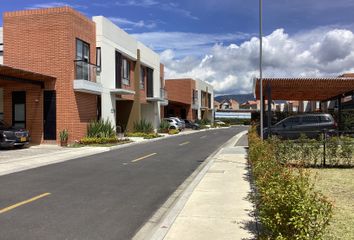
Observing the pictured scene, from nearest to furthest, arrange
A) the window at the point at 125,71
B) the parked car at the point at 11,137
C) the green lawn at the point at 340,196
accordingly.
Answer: the green lawn at the point at 340,196 → the parked car at the point at 11,137 → the window at the point at 125,71

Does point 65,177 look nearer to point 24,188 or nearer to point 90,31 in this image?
point 24,188

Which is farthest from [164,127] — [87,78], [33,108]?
[33,108]

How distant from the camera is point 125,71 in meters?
34.7

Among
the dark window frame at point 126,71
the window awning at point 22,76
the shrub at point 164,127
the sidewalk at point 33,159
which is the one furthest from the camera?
the shrub at point 164,127

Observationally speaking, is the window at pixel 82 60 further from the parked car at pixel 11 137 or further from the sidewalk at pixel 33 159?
the sidewalk at pixel 33 159

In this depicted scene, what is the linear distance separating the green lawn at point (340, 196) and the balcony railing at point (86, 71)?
16486 mm

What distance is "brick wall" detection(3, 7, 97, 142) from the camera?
2386cm

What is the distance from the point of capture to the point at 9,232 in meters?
6.32

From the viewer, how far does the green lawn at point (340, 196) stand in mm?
6113

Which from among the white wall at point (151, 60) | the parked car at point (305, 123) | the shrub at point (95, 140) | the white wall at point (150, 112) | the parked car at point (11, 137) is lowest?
the shrub at point (95, 140)

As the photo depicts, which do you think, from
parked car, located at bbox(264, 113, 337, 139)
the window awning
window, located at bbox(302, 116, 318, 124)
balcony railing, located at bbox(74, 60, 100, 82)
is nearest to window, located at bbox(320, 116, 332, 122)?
parked car, located at bbox(264, 113, 337, 139)

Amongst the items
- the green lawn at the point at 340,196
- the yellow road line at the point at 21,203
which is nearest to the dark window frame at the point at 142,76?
the green lawn at the point at 340,196

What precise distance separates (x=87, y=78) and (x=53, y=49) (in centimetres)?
291

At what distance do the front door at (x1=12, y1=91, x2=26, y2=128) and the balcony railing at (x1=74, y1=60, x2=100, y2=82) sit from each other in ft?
11.4
